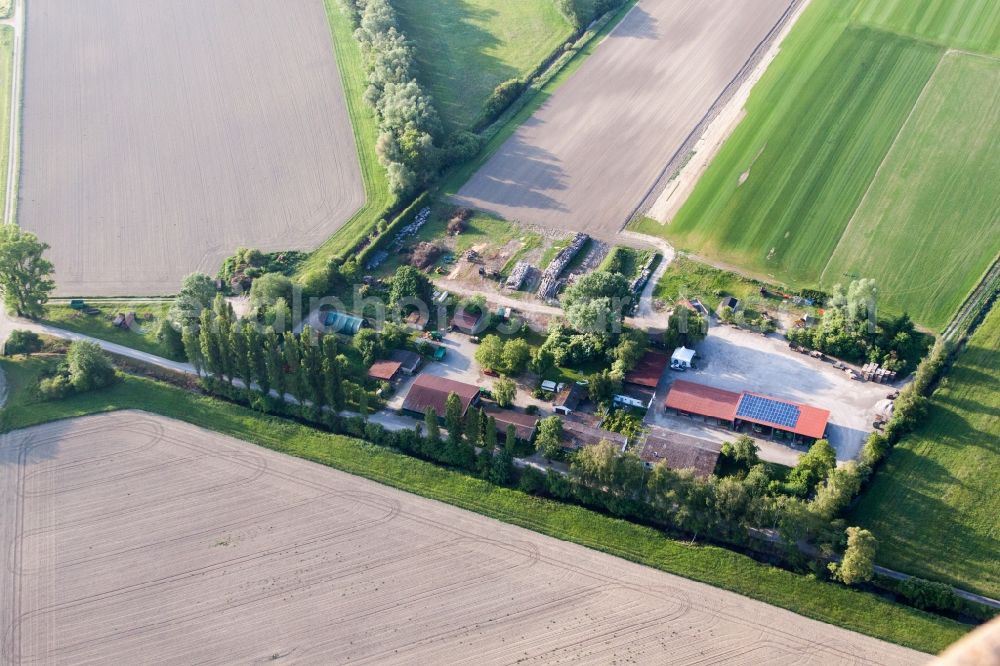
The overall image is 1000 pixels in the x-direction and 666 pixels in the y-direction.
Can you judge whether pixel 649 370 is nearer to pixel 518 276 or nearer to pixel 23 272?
pixel 518 276

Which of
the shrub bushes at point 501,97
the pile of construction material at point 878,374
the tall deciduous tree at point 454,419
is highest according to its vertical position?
the shrub bushes at point 501,97

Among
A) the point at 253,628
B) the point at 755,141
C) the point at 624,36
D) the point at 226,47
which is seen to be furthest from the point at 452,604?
the point at 226,47

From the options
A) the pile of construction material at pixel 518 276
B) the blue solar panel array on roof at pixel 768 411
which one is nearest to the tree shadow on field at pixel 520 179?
the pile of construction material at pixel 518 276

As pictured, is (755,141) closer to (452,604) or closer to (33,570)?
(452,604)

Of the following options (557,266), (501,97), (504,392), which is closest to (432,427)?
(504,392)

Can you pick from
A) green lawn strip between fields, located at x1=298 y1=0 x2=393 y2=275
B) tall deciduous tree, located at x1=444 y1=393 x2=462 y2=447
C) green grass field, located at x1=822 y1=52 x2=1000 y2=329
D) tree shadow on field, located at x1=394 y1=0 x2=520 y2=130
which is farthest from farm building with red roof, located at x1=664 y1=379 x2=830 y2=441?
tree shadow on field, located at x1=394 y1=0 x2=520 y2=130

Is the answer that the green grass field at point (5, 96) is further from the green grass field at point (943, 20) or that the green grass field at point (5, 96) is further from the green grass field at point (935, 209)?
the green grass field at point (943, 20)

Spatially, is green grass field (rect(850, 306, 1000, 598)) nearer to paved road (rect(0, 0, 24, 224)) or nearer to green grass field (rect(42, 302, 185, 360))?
green grass field (rect(42, 302, 185, 360))

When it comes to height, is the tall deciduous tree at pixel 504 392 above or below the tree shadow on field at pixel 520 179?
below
